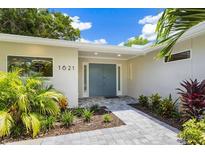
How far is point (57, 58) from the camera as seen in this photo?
7.71 m

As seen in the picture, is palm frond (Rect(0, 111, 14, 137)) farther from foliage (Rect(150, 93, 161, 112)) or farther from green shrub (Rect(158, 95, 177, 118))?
foliage (Rect(150, 93, 161, 112))

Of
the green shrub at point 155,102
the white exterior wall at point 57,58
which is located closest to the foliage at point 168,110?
the green shrub at point 155,102

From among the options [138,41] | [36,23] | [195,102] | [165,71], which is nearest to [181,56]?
[165,71]

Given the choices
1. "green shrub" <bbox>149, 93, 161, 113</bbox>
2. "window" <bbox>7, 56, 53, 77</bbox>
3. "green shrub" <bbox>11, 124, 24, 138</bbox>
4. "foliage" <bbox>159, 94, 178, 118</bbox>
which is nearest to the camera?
"green shrub" <bbox>11, 124, 24, 138</bbox>

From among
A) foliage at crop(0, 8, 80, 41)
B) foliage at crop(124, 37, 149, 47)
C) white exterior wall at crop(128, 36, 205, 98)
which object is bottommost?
white exterior wall at crop(128, 36, 205, 98)

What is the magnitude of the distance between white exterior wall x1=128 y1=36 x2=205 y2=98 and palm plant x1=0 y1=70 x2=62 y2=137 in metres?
5.24

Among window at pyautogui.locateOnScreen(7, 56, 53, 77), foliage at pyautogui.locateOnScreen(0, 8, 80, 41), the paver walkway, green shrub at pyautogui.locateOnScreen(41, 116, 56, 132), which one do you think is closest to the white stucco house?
window at pyautogui.locateOnScreen(7, 56, 53, 77)

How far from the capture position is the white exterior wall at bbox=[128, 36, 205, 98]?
5965 mm

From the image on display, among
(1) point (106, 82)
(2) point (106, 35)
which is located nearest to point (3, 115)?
(1) point (106, 82)

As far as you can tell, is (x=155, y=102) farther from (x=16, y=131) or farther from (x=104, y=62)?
(x=16, y=131)

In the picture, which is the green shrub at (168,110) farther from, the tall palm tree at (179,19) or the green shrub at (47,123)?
the tall palm tree at (179,19)

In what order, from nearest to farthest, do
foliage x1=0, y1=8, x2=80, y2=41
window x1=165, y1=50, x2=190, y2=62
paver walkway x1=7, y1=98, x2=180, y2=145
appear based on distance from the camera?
1. paver walkway x1=7, y1=98, x2=180, y2=145
2. window x1=165, y1=50, x2=190, y2=62
3. foliage x1=0, y1=8, x2=80, y2=41

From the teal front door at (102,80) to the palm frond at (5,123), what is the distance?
7054 mm

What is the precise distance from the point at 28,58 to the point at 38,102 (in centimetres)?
294
